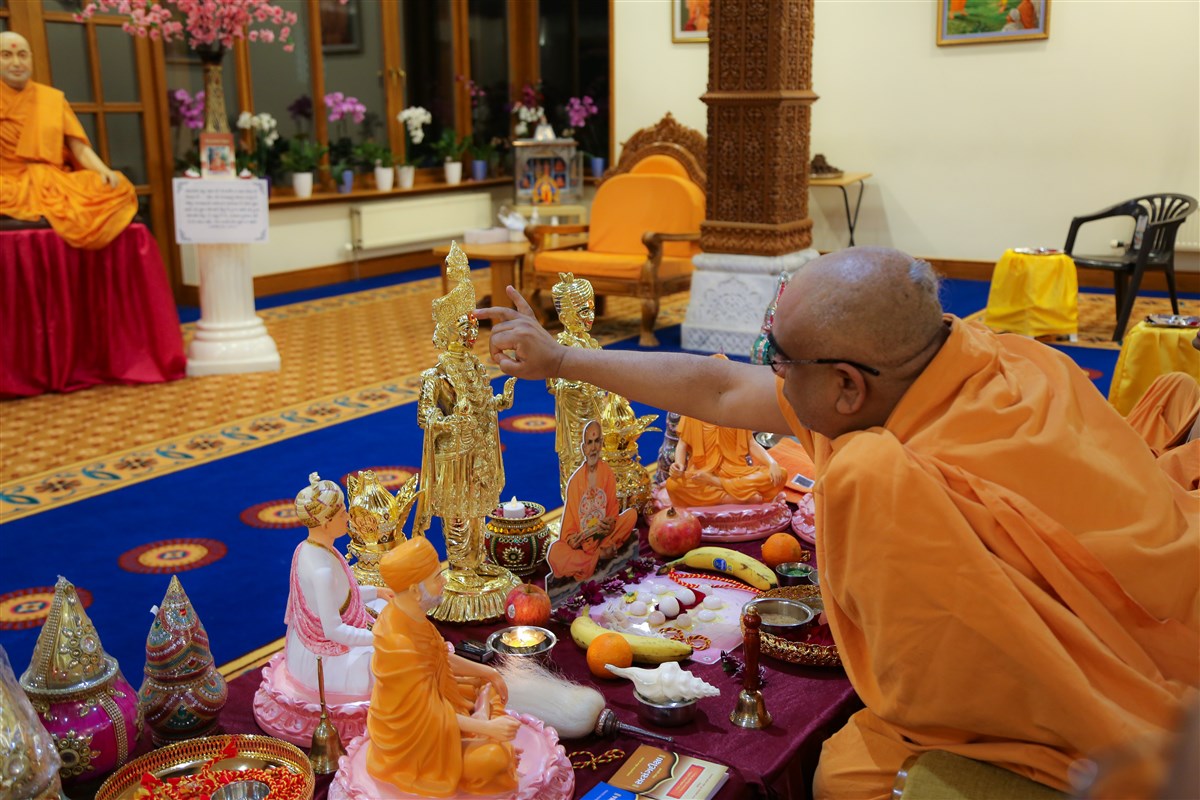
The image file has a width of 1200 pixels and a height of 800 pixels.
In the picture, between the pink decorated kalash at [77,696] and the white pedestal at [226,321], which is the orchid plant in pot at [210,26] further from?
the pink decorated kalash at [77,696]

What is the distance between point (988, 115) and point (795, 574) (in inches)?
328

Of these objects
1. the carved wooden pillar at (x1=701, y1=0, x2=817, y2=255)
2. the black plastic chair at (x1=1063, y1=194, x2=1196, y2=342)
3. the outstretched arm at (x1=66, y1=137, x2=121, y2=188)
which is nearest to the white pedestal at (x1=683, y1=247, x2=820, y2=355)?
the carved wooden pillar at (x1=701, y1=0, x2=817, y2=255)

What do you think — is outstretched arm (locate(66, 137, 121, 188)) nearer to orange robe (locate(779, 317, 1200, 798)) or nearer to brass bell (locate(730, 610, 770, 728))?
brass bell (locate(730, 610, 770, 728))

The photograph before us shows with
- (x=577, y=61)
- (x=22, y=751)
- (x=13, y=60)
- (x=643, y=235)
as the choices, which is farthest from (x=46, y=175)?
(x=577, y=61)

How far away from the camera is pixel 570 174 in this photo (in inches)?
402

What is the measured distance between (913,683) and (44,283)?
221 inches

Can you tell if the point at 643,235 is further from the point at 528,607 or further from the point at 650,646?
the point at 650,646

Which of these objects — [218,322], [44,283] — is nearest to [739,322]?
[218,322]

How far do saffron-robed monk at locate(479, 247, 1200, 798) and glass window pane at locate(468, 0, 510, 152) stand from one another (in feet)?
34.4

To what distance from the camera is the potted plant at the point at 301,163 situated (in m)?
9.74

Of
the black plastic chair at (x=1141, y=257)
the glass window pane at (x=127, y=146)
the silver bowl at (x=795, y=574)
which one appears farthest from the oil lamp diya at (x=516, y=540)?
the glass window pane at (x=127, y=146)

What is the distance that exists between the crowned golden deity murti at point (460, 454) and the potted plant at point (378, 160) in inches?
329

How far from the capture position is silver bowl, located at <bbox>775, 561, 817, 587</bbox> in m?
2.75

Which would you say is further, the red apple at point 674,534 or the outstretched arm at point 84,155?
the outstretched arm at point 84,155
